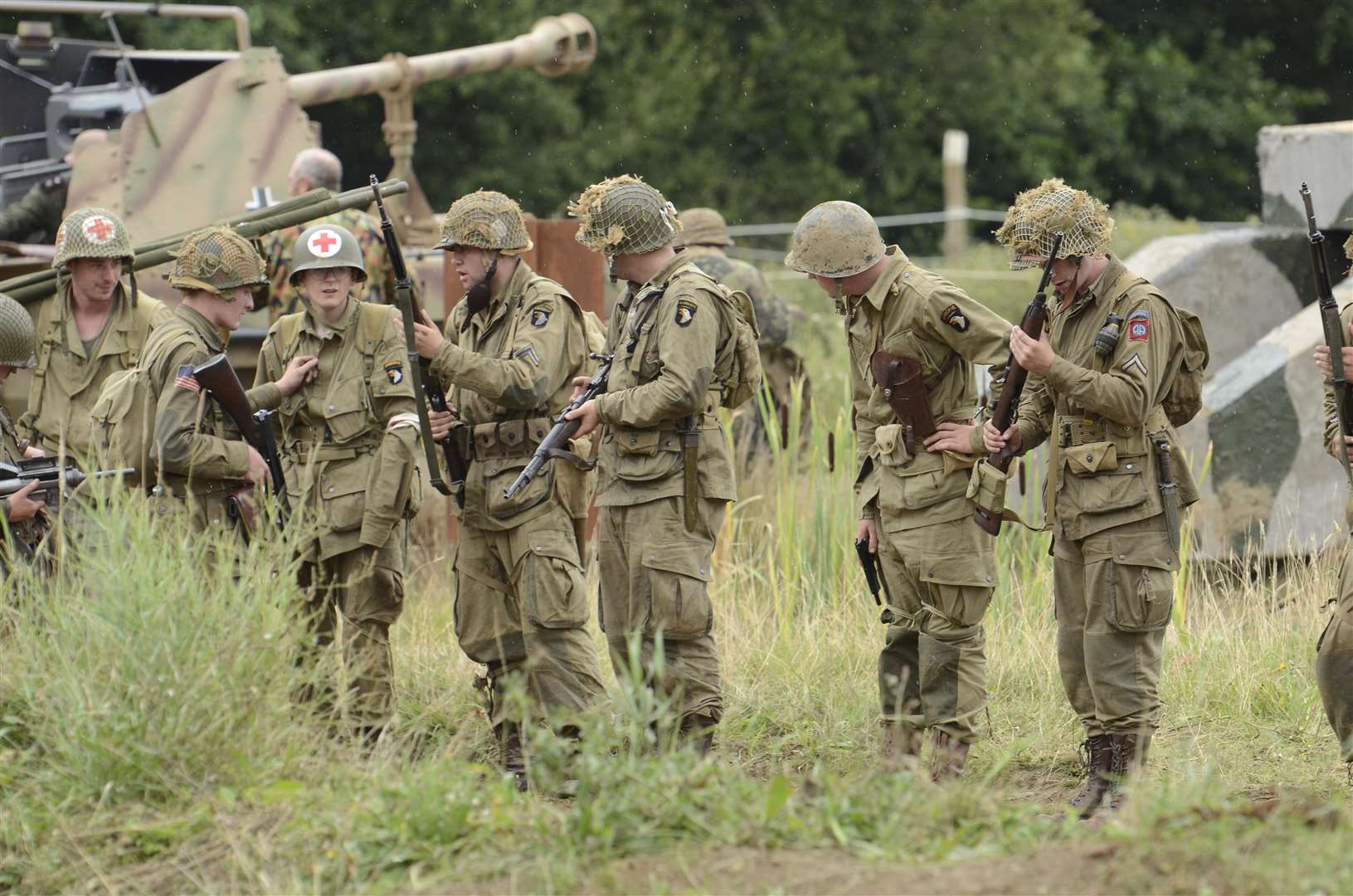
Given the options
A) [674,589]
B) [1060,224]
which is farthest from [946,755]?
[1060,224]

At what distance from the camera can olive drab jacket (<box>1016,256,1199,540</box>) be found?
519 centimetres

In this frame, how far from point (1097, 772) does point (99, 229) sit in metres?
4.08

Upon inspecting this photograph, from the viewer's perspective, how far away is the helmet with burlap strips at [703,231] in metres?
9.21

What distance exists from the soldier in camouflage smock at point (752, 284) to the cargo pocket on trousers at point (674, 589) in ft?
11.0

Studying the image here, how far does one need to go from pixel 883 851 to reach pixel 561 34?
10.5m

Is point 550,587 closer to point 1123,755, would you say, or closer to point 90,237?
point 1123,755

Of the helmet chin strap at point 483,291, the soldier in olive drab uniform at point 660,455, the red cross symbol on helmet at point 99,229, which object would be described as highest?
the red cross symbol on helmet at point 99,229

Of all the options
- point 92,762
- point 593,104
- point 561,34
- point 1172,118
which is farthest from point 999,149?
point 92,762

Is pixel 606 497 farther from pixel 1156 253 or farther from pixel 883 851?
pixel 1156 253

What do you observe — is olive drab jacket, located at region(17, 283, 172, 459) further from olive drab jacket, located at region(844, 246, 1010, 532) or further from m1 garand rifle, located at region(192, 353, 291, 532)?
olive drab jacket, located at region(844, 246, 1010, 532)

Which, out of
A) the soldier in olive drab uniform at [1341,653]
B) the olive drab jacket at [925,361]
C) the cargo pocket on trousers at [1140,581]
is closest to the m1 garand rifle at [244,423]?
the olive drab jacket at [925,361]

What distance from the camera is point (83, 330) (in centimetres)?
684

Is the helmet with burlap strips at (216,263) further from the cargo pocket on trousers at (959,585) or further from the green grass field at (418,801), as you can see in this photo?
the cargo pocket on trousers at (959,585)

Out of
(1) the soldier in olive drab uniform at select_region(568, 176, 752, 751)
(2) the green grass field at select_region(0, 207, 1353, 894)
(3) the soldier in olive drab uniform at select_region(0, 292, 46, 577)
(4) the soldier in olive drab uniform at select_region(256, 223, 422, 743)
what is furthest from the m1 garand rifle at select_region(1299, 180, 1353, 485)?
(3) the soldier in olive drab uniform at select_region(0, 292, 46, 577)
